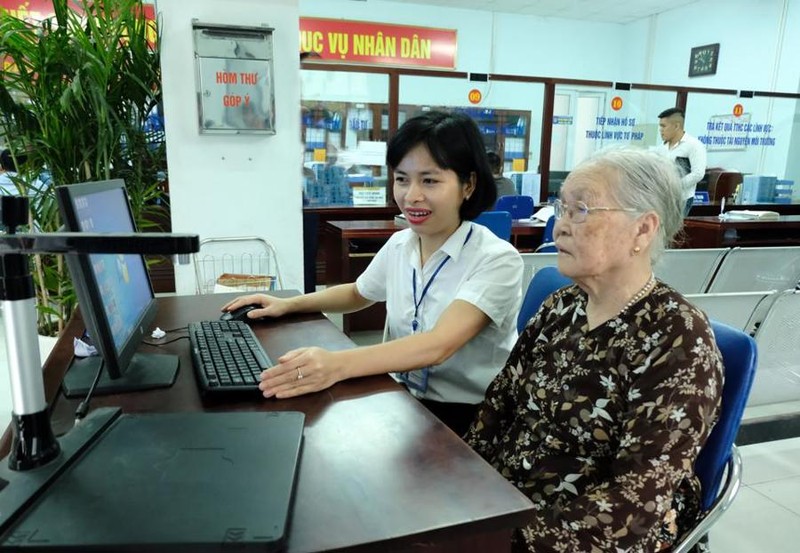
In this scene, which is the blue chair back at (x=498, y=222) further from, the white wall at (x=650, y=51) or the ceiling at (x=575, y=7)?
the ceiling at (x=575, y=7)

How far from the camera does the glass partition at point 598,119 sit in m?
6.46

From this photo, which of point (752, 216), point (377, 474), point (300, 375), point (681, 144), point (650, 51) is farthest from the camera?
point (650, 51)

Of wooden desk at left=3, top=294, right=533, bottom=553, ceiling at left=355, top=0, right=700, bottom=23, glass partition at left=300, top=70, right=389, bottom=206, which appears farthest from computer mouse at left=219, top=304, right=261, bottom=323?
ceiling at left=355, top=0, right=700, bottom=23

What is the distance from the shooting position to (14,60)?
2336 mm

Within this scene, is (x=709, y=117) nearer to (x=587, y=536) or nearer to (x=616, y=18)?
(x=616, y=18)

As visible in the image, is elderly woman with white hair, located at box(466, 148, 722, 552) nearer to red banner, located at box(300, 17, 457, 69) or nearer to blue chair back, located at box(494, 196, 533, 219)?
blue chair back, located at box(494, 196, 533, 219)

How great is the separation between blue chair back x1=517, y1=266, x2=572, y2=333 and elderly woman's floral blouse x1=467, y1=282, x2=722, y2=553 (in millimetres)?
180

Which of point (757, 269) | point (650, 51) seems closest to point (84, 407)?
point (757, 269)

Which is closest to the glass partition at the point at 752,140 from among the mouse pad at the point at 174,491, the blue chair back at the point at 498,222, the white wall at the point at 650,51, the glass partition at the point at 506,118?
the white wall at the point at 650,51

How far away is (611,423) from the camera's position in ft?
3.40

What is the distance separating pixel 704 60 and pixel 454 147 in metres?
7.47

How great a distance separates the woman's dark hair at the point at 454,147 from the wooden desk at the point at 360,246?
2249mm

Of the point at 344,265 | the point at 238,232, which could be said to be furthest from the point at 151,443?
the point at 344,265

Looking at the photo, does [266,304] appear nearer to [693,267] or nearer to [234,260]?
[234,260]
